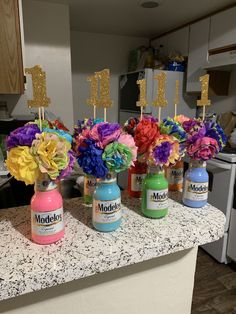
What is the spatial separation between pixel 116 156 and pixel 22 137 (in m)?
0.21

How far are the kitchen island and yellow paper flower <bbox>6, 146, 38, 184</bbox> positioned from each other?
0.60ft

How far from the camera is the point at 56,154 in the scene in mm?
533

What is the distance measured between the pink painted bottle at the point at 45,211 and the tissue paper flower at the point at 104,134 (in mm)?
144

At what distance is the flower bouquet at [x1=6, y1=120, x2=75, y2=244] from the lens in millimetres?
521

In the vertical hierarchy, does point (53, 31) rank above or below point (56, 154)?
above

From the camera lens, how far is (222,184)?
1.89 m

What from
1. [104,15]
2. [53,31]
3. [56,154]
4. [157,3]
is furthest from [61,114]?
[56,154]

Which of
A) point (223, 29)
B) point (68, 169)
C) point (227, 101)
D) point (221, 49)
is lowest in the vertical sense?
point (68, 169)

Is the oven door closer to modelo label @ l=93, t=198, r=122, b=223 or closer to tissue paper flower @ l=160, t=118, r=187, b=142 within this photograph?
tissue paper flower @ l=160, t=118, r=187, b=142

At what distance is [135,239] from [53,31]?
7.44 ft

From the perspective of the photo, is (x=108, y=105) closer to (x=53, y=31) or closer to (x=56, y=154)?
(x=56, y=154)

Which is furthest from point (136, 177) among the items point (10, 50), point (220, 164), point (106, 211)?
point (10, 50)

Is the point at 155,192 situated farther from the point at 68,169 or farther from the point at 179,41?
the point at 179,41

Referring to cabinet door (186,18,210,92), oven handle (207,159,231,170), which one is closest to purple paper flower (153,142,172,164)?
oven handle (207,159,231,170)
